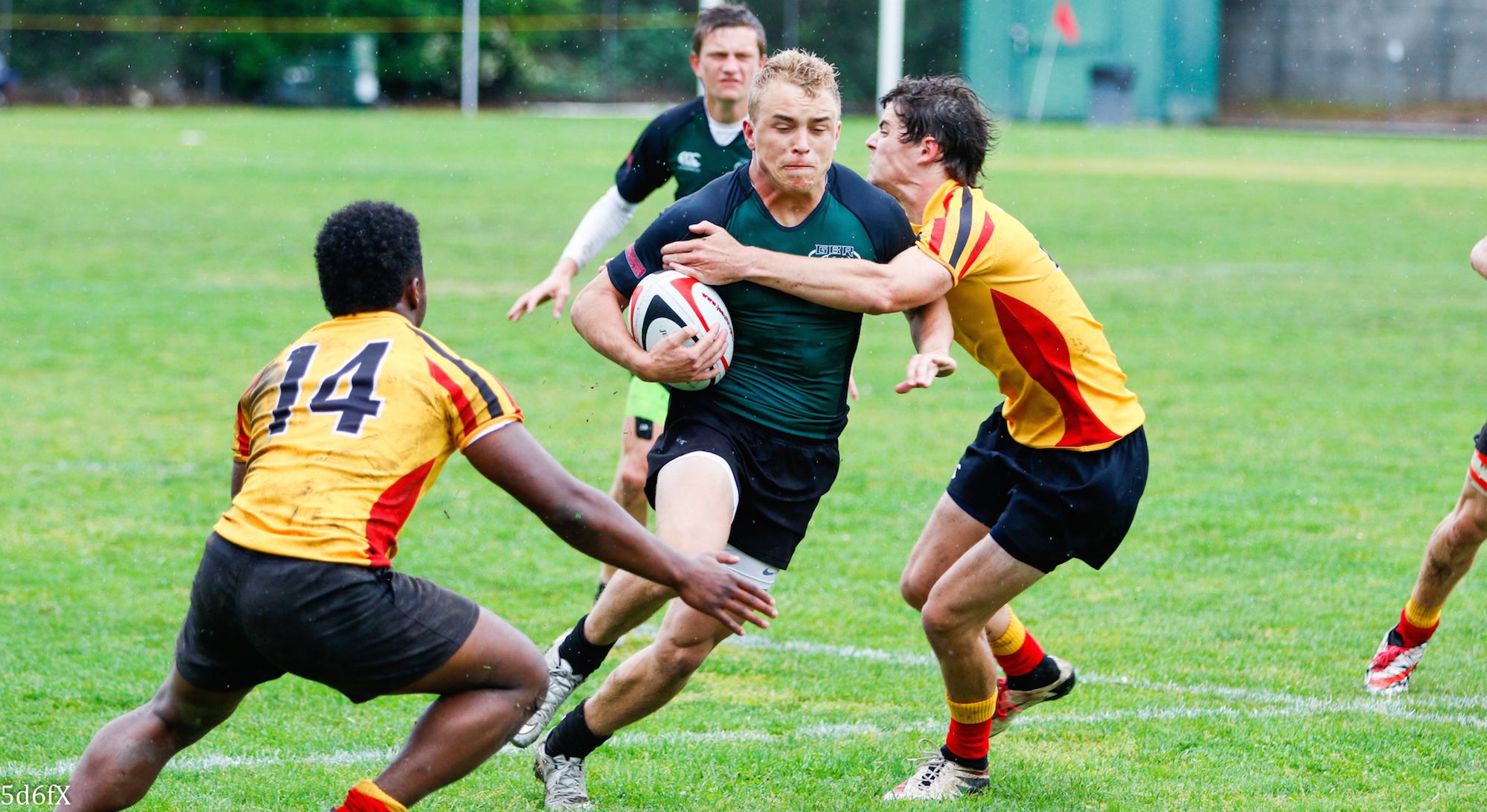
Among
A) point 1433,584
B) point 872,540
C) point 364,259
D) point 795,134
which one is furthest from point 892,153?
point 872,540

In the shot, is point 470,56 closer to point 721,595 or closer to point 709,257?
point 709,257

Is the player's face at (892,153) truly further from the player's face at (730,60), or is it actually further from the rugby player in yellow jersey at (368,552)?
the player's face at (730,60)

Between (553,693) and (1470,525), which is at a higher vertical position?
(1470,525)

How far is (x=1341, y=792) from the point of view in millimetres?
4391

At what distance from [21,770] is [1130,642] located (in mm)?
3977

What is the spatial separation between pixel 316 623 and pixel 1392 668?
12.9 feet

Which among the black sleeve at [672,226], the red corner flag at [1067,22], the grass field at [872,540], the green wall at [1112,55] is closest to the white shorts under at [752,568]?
the grass field at [872,540]

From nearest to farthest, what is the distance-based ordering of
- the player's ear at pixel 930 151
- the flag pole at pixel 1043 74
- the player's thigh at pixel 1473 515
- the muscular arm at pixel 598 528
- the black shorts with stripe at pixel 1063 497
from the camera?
the muscular arm at pixel 598 528 < the black shorts with stripe at pixel 1063 497 < the player's ear at pixel 930 151 < the player's thigh at pixel 1473 515 < the flag pole at pixel 1043 74

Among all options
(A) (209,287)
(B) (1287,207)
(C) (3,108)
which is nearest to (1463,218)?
(B) (1287,207)

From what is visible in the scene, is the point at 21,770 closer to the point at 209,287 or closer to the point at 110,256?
the point at 209,287

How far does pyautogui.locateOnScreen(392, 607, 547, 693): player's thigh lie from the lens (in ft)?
11.3

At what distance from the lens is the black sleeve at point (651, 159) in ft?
22.1

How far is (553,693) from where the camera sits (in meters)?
4.83

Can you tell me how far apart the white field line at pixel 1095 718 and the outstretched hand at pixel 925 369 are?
1405mm
